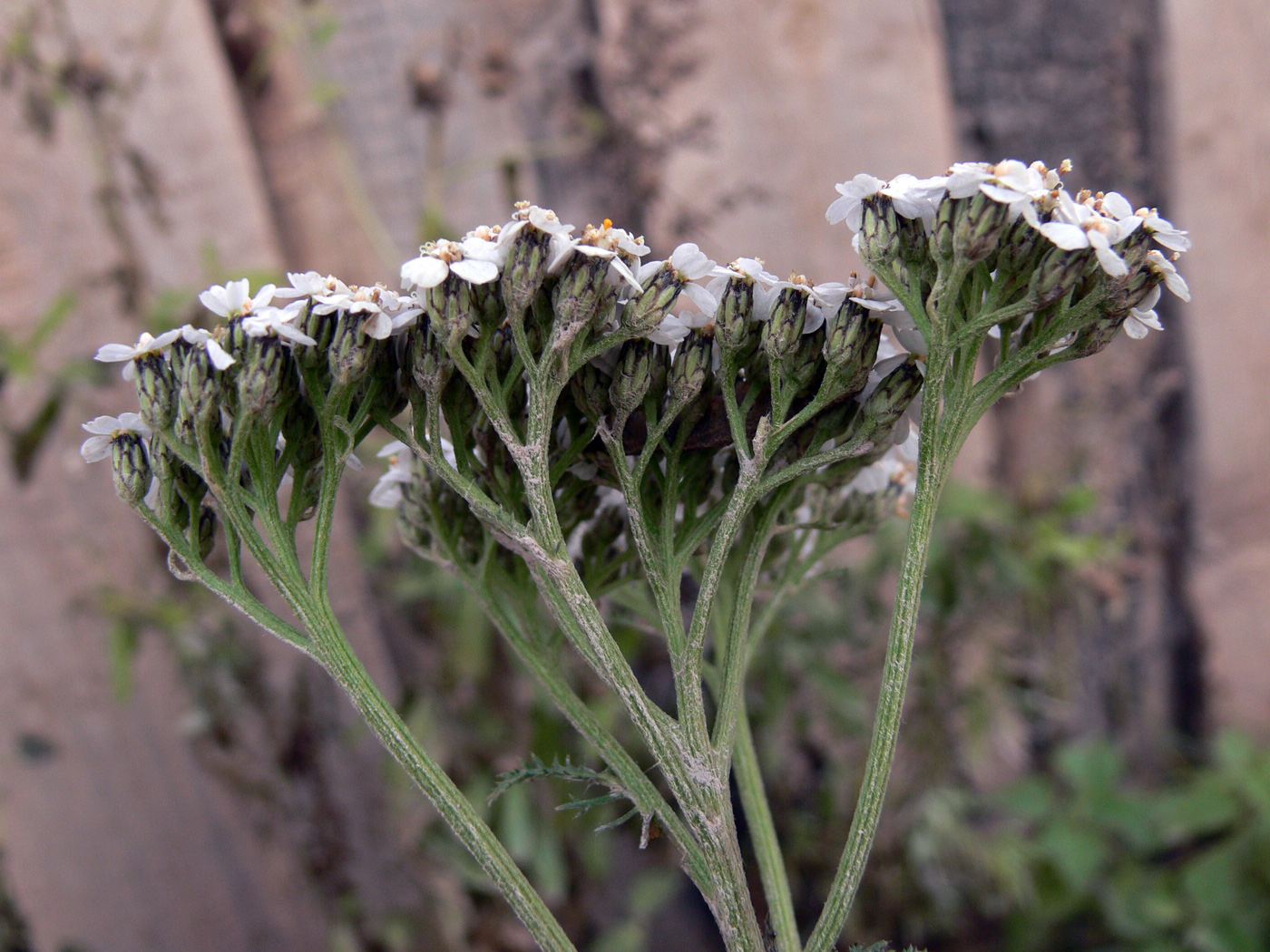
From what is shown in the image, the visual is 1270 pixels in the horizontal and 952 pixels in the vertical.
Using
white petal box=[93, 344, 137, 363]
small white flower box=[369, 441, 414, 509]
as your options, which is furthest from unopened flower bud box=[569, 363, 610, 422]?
white petal box=[93, 344, 137, 363]

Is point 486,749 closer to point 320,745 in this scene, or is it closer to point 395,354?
point 320,745

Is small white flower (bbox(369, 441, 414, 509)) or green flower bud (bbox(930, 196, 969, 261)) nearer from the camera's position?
green flower bud (bbox(930, 196, 969, 261))

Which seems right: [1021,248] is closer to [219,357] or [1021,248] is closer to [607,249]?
[607,249]

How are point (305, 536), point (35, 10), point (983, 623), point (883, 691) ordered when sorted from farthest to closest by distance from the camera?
point (983, 623)
point (305, 536)
point (35, 10)
point (883, 691)

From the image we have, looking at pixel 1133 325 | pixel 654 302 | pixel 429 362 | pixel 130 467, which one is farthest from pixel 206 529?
pixel 1133 325

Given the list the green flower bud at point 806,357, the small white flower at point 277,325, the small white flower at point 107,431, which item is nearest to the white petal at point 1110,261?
the green flower bud at point 806,357

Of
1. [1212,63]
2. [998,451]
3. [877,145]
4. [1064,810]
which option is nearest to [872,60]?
[877,145]

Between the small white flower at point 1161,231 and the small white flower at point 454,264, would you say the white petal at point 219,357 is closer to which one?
the small white flower at point 454,264

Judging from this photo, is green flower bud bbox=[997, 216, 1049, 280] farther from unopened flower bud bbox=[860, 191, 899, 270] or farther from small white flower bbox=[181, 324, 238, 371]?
small white flower bbox=[181, 324, 238, 371]
